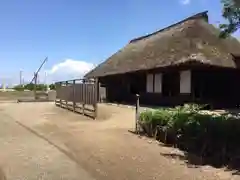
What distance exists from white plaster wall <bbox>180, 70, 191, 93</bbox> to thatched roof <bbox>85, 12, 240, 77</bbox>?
45.4 inches

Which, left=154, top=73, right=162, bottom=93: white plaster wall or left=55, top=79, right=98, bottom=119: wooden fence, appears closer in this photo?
left=55, top=79, right=98, bottom=119: wooden fence

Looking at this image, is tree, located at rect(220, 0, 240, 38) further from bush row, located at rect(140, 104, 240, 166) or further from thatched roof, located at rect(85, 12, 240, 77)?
thatched roof, located at rect(85, 12, 240, 77)

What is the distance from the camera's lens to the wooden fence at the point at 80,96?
16312 mm

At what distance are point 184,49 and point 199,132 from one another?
13.3 metres

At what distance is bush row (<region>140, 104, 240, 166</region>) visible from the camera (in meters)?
7.14

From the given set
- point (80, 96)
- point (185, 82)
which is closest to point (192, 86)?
point (185, 82)

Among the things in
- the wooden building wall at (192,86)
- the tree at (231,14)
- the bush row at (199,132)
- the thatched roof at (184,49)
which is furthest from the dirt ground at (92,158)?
the thatched roof at (184,49)

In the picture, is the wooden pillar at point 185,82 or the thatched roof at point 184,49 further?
the wooden pillar at point 185,82

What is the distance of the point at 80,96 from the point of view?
18391 mm

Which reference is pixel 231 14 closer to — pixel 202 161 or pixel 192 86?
pixel 202 161

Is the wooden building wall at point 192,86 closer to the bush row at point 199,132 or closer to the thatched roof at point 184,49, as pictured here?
the thatched roof at point 184,49

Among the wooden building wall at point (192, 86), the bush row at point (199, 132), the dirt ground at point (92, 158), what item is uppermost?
the wooden building wall at point (192, 86)

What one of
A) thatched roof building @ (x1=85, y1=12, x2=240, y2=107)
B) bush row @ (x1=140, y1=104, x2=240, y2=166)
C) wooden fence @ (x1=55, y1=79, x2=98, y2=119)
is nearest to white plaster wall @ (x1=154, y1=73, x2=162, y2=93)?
thatched roof building @ (x1=85, y1=12, x2=240, y2=107)

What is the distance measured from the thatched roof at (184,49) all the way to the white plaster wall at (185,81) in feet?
3.78
